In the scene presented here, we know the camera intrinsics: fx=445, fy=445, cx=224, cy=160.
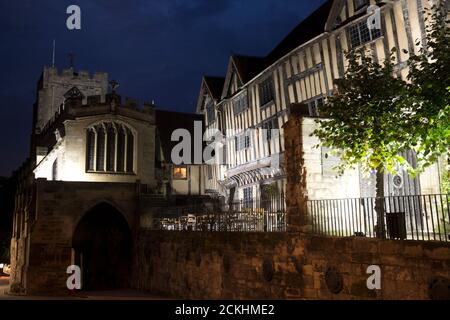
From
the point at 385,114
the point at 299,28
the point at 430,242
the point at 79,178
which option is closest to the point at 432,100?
the point at 385,114

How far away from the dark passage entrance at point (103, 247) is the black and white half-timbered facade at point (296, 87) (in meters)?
6.11

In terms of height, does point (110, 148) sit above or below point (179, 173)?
above

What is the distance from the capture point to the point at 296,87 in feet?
58.5

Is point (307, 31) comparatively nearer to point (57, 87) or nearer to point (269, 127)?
point (269, 127)

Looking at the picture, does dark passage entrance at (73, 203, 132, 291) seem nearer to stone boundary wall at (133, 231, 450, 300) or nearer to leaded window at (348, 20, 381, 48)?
stone boundary wall at (133, 231, 450, 300)

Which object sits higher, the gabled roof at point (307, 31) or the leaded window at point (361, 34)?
the gabled roof at point (307, 31)

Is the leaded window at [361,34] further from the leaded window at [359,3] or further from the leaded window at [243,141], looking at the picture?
the leaded window at [243,141]

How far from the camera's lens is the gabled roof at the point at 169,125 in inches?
1176

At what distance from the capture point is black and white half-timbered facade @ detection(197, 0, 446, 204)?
12.8 m

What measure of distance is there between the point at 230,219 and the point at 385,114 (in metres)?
6.30

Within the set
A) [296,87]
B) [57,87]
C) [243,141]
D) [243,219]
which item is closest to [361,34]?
[296,87]

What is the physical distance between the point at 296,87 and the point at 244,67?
18.9ft

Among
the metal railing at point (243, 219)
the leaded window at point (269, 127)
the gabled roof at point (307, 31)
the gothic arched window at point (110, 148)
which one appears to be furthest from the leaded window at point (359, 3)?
the gothic arched window at point (110, 148)
